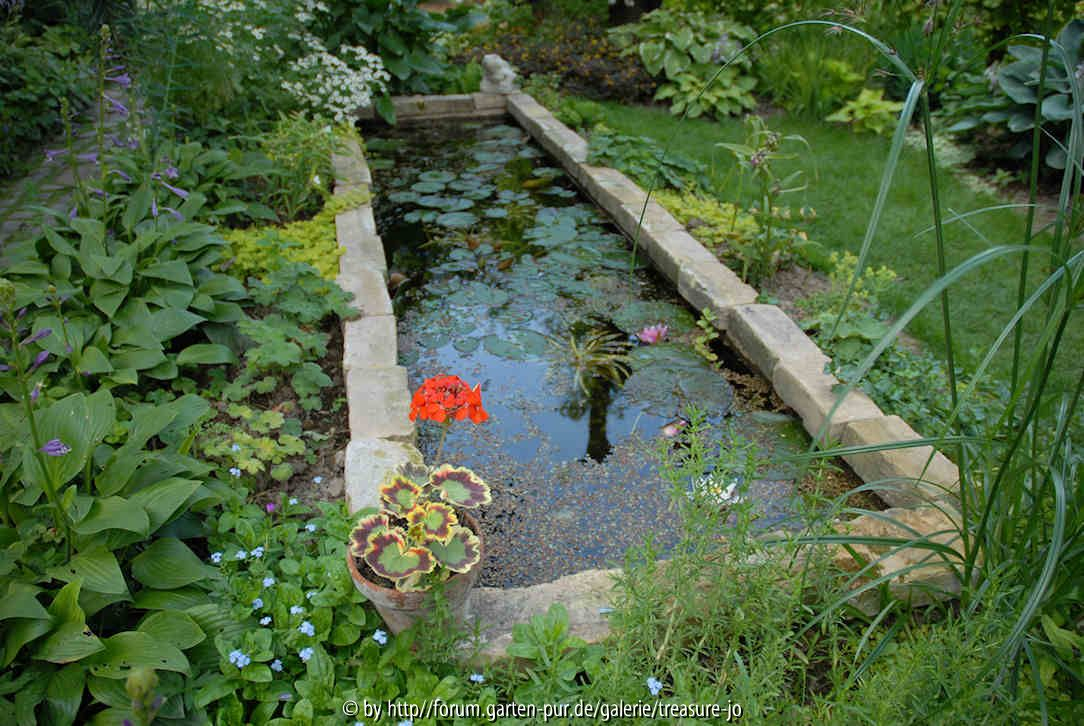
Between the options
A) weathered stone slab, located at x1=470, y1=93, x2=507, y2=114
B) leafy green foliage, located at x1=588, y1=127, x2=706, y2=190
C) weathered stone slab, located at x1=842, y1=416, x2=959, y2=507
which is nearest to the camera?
weathered stone slab, located at x1=842, y1=416, x2=959, y2=507

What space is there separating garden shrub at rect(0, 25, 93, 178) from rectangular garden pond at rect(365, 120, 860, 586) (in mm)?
2130

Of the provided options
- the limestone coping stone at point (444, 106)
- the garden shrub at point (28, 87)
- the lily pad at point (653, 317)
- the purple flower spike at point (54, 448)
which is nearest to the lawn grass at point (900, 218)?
the lily pad at point (653, 317)

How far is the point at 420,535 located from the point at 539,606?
0.43 m

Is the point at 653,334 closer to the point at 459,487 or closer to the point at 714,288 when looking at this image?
the point at 714,288

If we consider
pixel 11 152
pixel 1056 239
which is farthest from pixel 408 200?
pixel 1056 239

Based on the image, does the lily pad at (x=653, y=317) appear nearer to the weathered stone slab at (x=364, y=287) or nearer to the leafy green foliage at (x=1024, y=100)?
the weathered stone slab at (x=364, y=287)

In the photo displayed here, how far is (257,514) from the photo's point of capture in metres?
2.26

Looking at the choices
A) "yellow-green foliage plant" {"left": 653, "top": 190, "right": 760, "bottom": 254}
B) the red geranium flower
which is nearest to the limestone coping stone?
"yellow-green foliage plant" {"left": 653, "top": 190, "right": 760, "bottom": 254}

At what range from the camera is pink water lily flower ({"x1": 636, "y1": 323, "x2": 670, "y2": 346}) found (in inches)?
134

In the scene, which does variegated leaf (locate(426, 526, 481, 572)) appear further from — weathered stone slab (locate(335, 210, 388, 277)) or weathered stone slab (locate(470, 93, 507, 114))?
weathered stone slab (locate(470, 93, 507, 114))

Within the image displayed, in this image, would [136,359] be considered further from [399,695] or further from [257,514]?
[399,695]

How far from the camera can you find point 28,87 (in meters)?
5.07

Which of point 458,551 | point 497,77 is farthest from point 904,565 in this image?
point 497,77

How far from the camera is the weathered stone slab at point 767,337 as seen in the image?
3.15m
